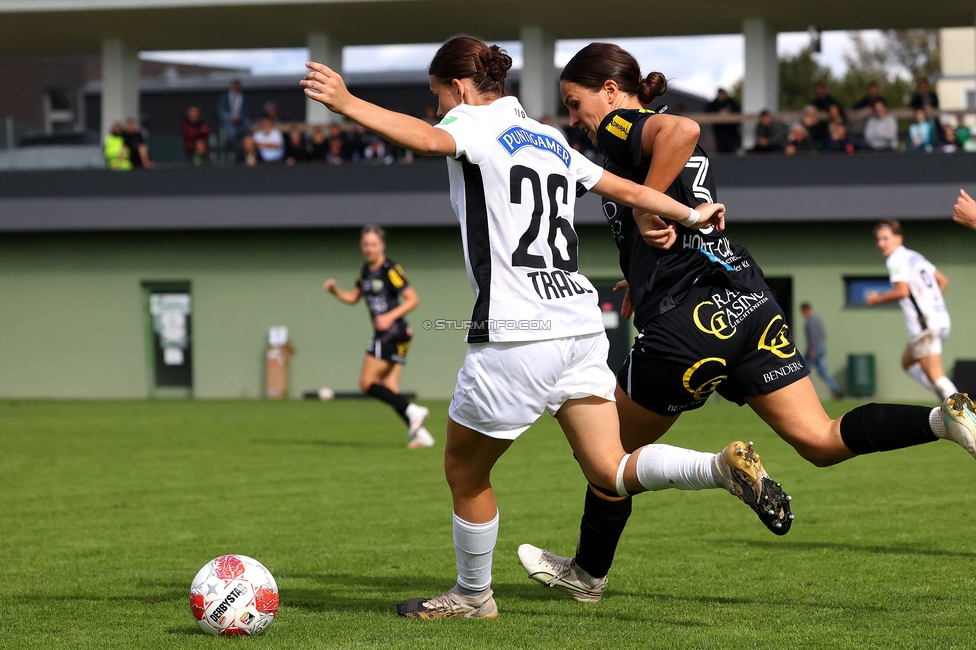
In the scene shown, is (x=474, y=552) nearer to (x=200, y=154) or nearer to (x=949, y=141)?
(x=949, y=141)

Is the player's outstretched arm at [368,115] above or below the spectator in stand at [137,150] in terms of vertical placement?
below

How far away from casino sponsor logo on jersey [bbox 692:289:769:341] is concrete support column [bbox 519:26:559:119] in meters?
21.3

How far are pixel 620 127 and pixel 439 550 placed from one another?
2868 mm

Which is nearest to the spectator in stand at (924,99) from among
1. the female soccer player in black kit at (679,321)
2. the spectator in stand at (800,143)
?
the spectator in stand at (800,143)

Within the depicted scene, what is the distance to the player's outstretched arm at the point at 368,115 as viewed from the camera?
12.6 feet

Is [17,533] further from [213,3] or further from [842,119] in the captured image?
[213,3]

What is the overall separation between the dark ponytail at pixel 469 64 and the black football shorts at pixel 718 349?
1.19 m

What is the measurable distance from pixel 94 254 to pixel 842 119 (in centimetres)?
1655

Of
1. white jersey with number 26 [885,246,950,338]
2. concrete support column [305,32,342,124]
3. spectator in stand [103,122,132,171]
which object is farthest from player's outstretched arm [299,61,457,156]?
concrete support column [305,32,342,124]

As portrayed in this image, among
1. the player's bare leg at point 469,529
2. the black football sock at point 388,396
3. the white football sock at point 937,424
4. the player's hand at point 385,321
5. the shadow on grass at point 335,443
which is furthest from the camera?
the shadow on grass at point 335,443

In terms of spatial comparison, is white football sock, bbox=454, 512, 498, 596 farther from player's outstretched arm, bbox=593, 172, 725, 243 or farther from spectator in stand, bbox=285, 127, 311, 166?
spectator in stand, bbox=285, 127, 311, 166

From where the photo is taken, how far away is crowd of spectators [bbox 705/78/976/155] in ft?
70.6

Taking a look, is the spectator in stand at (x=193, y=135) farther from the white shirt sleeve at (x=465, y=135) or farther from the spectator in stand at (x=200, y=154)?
the white shirt sleeve at (x=465, y=135)

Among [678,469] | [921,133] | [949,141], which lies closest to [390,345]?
[678,469]
